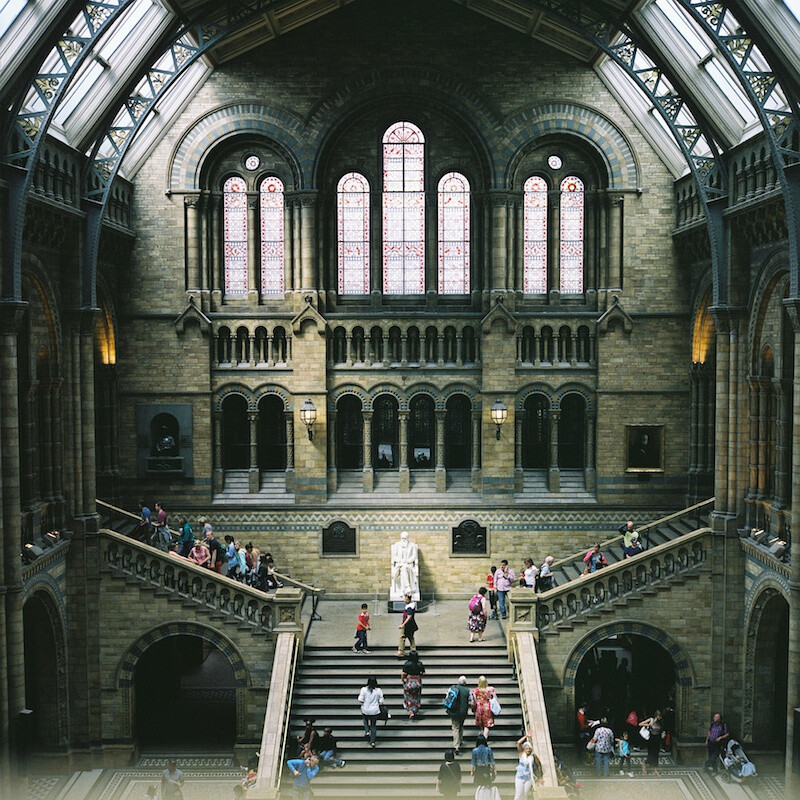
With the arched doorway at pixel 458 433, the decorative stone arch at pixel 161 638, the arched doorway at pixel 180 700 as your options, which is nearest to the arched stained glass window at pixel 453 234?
the arched doorway at pixel 458 433

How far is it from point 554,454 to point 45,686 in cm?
1534

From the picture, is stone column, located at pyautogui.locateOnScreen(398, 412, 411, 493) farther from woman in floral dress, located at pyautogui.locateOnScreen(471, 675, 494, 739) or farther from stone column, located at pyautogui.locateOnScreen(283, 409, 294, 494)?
woman in floral dress, located at pyautogui.locateOnScreen(471, 675, 494, 739)

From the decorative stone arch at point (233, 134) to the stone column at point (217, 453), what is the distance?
680 cm

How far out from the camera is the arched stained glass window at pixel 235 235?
29516mm

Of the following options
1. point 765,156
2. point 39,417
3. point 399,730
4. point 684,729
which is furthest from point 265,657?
point 765,156

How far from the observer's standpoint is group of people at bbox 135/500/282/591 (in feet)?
84.2

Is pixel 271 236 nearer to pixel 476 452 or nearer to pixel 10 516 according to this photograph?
pixel 476 452

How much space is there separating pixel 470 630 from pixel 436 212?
12.5 meters

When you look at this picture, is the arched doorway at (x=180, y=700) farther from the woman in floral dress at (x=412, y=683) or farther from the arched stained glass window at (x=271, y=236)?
the arched stained glass window at (x=271, y=236)

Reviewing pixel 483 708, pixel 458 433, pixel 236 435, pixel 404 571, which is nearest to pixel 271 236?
pixel 236 435

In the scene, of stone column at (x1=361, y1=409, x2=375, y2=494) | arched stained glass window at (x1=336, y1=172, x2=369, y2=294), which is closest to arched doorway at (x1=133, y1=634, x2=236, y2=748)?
stone column at (x1=361, y1=409, x2=375, y2=494)

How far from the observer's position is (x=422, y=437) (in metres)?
30.1

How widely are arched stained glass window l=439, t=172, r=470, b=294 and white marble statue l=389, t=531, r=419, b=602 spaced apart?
310 inches

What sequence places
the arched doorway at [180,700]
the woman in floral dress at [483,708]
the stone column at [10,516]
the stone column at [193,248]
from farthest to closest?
the stone column at [193,248] < the arched doorway at [180,700] < the woman in floral dress at [483,708] < the stone column at [10,516]
